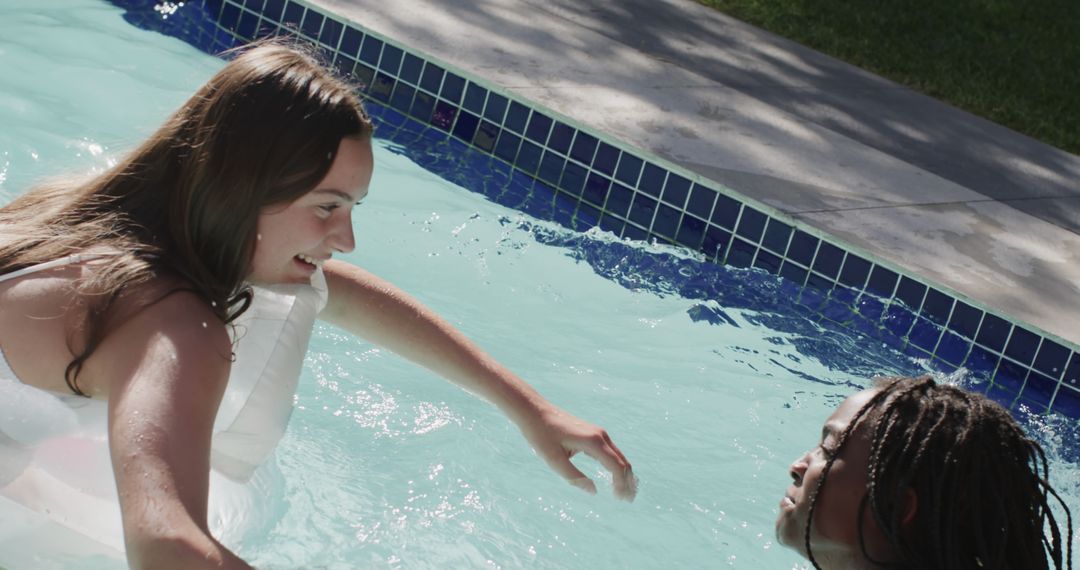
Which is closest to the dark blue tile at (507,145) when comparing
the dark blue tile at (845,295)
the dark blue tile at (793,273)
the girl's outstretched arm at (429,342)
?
the dark blue tile at (793,273)

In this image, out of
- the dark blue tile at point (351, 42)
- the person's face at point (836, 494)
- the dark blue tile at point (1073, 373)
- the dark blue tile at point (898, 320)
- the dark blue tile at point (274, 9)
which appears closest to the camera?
the person's face at point (836, 494)

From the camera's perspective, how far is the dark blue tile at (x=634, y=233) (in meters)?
5.02

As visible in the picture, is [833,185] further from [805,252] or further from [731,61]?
[731,61]

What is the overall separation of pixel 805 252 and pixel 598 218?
3.02 ft

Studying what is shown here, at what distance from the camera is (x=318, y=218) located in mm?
2076

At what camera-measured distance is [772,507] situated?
3732mm

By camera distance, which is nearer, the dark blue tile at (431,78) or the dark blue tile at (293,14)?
the dark blue tile at (431,78)

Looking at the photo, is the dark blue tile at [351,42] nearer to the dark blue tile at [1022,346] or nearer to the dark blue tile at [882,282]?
the dark blue tile at [882,282]

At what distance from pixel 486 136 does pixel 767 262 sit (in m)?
1.46

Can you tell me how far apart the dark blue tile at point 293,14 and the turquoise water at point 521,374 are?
643 millimetres

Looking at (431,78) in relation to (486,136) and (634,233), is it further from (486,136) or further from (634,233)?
(634,233)

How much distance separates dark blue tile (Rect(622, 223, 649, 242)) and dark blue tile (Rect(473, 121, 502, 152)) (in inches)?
31.5

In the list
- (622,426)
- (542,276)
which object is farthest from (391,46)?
(622,426)

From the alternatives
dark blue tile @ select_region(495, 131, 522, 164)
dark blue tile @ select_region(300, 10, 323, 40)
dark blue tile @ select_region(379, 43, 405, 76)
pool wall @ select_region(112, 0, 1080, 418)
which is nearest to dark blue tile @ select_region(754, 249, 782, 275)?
pool wall @ select_region(112, 0, 1080, 418)
